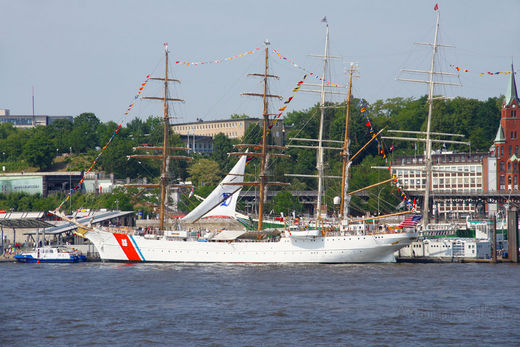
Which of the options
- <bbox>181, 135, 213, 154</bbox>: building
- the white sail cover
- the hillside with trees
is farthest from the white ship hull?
<bbox>181, 135, 213, 154</bbox>: building

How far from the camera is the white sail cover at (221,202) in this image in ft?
266

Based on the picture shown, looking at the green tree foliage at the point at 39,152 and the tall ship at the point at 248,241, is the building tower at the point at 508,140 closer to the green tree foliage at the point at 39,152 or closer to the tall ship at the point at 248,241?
the tall ship at the point at 248,241

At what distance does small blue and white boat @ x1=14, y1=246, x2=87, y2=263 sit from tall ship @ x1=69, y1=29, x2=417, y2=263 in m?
2.66

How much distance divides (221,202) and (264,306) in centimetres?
3205

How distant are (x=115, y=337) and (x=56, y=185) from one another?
102 m

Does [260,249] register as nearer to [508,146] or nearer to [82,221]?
[82,221]

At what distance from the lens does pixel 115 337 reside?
138 feet

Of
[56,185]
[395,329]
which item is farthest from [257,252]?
[56,185]

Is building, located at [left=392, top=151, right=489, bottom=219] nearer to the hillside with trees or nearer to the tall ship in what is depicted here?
the hillside with trees

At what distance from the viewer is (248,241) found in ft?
253

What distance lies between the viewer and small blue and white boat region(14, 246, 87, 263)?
80.0 meters

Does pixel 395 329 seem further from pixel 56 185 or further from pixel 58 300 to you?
pixel 56 185

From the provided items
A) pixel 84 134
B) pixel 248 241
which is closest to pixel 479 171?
pixel 248 241

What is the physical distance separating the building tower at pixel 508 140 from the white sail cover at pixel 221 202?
5896 cm
